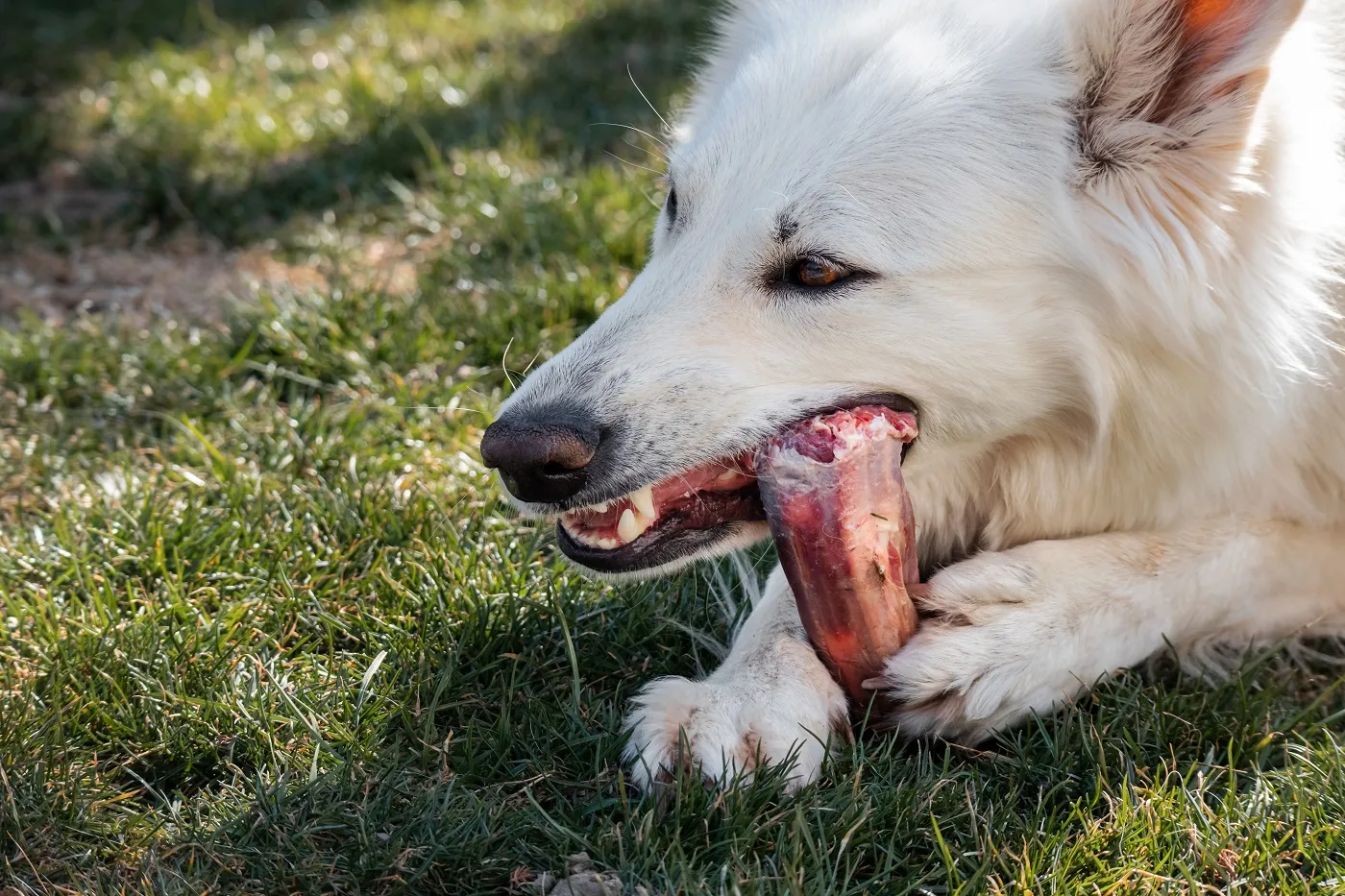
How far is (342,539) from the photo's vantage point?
2883 millimetres

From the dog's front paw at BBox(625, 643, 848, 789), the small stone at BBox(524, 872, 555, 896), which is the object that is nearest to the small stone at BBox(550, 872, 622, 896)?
the small stone at BBox(524, 872, 555, 896)

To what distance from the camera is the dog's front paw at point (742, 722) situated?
2.08m

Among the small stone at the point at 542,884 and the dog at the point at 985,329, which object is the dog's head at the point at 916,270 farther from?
the small stone at the point at 542,884

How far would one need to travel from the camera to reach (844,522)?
2.12 metres

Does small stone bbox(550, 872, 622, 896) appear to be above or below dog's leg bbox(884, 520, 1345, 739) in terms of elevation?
below

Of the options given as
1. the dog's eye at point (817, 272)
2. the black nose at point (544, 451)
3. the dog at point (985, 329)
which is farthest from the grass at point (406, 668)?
the dog's eye at point (817, 272)

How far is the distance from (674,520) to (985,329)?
64 cm

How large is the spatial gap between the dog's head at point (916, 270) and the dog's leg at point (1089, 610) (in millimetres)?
289

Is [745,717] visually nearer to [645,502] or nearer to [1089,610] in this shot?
[645,502]

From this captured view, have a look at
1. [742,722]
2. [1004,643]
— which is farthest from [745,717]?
[1004,643]

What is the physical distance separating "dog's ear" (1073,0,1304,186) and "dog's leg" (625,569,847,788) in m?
1.01

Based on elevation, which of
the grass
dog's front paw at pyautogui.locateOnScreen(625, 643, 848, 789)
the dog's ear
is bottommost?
the grass

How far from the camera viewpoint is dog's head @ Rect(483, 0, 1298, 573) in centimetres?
215

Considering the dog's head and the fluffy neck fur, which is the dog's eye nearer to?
the dog's head
